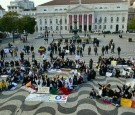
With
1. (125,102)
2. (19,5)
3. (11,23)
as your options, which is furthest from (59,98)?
(19,5)

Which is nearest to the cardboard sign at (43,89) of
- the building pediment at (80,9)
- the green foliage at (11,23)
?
the green foliage at (11,23)

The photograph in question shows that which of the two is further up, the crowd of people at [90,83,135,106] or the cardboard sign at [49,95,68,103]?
the crowd of people at [90,83,135,106]

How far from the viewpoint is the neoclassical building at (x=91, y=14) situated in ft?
318

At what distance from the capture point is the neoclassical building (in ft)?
318

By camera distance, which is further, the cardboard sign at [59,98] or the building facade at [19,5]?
the building facade at [19,5]

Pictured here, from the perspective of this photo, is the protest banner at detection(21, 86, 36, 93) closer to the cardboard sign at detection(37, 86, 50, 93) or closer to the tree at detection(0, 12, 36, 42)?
the cardboard sign at detection(37, 86, 50, 93)

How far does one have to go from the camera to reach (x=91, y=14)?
97875mm

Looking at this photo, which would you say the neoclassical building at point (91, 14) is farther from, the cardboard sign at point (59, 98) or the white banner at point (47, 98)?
the cardboard sign at point (59, 98)

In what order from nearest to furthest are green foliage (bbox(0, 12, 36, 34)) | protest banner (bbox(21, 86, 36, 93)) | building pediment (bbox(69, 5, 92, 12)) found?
protest banner (bbox(21, 86, 36, 93)) < green foliage (bbox(0, 12, 36, 34)) < building pediment (bbox(69, 5, 92, 12))

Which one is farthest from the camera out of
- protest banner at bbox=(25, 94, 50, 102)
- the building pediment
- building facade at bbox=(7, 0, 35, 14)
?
building facade at bbox=(7, 0, 35, 14)

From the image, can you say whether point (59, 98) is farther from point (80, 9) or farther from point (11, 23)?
point (80, 9)

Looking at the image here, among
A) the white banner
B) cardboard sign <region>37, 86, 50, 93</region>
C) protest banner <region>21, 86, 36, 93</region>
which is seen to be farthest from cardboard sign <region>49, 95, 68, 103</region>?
protest banner <region>21, 86, 36, 93</region>

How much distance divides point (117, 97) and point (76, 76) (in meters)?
5.17

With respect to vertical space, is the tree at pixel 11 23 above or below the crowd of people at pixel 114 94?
above
